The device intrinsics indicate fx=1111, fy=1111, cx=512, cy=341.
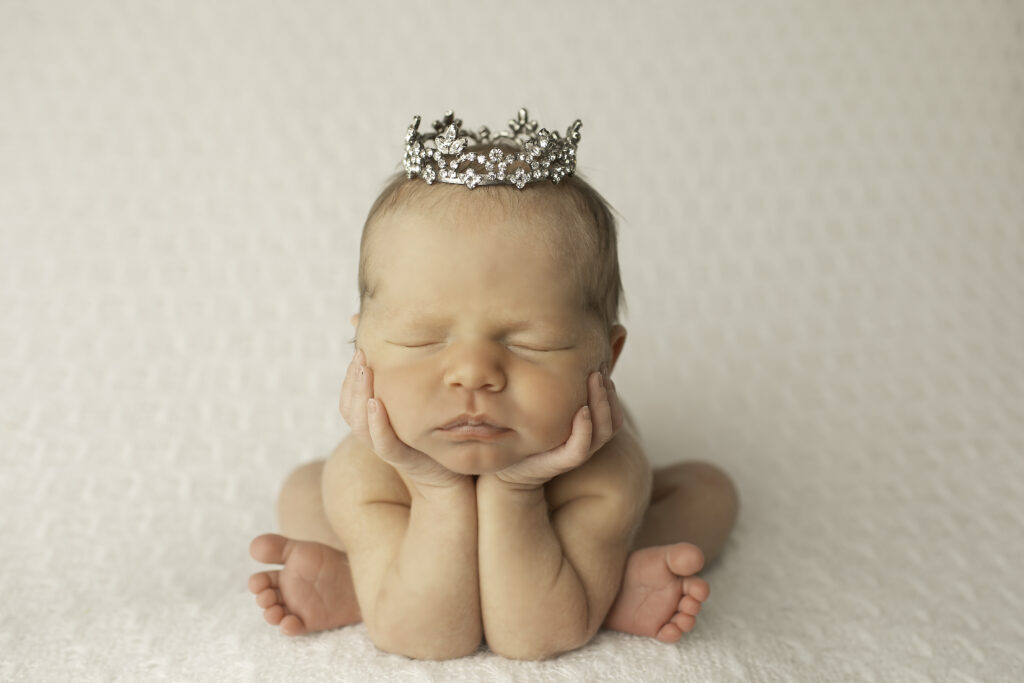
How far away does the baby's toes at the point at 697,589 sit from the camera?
1.23m

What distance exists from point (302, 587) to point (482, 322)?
1.29 feet

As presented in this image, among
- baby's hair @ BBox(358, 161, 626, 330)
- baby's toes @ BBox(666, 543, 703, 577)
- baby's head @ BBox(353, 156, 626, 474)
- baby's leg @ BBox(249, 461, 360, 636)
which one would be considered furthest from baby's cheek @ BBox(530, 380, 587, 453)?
baby's leg @ BBox(249, 461, 360, 636)

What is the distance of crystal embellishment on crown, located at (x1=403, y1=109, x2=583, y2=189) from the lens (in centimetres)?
117

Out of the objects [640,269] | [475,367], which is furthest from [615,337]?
[640,269]

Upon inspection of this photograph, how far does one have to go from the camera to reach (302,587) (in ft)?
4.16

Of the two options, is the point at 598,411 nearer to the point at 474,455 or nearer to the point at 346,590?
the point at 474,455

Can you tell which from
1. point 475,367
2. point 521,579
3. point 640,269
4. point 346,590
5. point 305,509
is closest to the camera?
point 475,367

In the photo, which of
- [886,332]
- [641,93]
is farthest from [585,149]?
[886,332]

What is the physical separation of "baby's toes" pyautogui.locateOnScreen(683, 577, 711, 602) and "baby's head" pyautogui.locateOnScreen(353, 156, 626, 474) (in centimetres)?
25

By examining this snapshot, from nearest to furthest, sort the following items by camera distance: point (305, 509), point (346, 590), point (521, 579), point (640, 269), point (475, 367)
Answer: point (475, 367) → point (521, 579) → point (346, 590) → point (305, 509) → point (640, 269)

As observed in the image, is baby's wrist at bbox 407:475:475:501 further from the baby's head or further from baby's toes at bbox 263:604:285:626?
baby's toes at bbox 263:604:285:626

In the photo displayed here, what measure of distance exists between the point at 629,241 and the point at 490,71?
0.44 metres

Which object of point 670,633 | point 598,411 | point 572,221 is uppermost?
point 572,221

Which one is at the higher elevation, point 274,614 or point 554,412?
point 554,412
